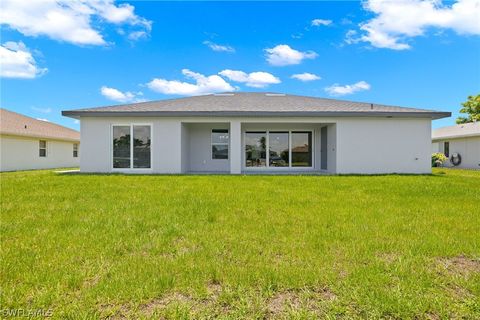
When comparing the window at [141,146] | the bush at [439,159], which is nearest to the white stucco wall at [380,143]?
the window at [141,146]

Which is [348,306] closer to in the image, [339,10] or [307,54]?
[339,10]

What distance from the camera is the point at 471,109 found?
33.8 m

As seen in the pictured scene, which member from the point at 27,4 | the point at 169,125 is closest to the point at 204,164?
the point at 169,125

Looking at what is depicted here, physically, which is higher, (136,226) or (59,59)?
(59,59)

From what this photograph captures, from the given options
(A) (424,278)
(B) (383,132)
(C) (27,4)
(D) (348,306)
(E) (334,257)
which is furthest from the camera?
(B) (383,132)

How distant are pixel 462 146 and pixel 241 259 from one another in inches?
923

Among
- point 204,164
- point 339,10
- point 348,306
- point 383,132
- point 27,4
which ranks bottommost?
point 348,306

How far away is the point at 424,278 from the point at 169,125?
1147cm

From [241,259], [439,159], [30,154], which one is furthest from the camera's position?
[439,159]

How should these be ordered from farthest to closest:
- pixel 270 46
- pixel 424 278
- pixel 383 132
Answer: pixel 270 46
pixel 383 132
pixel 424 278

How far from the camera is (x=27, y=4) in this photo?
959 centimetres

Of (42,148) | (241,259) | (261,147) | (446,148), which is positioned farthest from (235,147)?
(446,148)

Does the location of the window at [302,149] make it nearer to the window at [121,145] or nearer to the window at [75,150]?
the window at [121,145]

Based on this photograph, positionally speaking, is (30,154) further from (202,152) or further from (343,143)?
(343,143)
